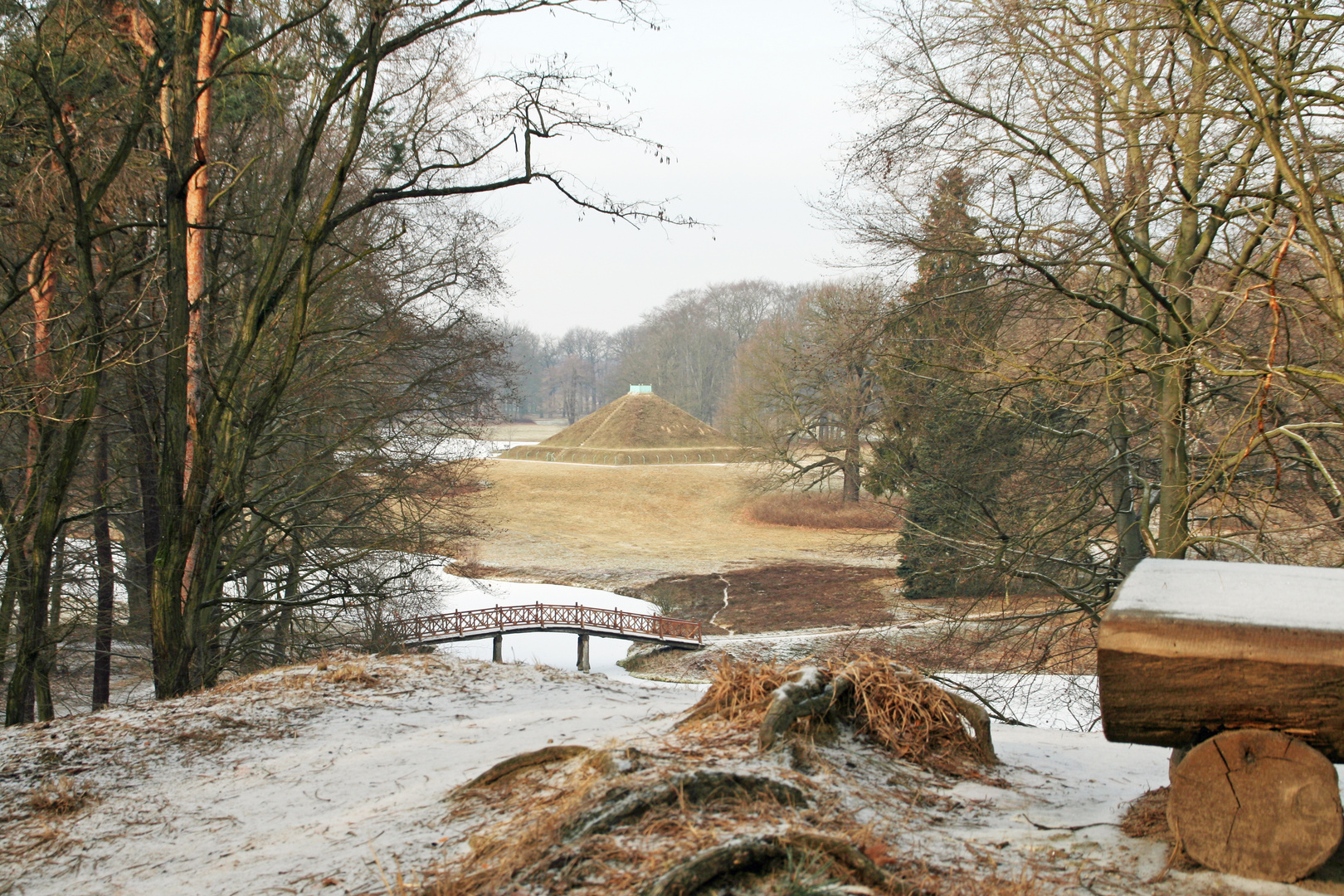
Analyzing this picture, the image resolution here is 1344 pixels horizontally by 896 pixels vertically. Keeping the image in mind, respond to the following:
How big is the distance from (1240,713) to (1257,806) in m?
0.30

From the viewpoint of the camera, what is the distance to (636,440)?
66.4m

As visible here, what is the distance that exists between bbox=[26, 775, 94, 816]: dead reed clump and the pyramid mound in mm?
57366

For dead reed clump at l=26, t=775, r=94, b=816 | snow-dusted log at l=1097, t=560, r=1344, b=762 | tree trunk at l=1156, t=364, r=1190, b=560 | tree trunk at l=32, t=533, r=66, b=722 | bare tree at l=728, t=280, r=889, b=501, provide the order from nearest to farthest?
snow-dusted log at l=1097, t=560, r=1344, b=762, dead reed clump at l=26, t=775, r=94, b=816, tree trunk at l=1156, t=364, r=1190, b=560, tree trunk at l=32, t=533, r=66, b=722, bare tree at l=728, t=280, r=889, b=501

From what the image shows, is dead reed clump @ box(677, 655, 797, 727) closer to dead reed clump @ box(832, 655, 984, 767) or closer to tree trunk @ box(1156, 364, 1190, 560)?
dead reed clump @ box(832, 655, 984, 767)

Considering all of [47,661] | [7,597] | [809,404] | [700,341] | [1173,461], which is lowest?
[47,661]

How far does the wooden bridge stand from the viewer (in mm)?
21875

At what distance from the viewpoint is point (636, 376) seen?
92.1m

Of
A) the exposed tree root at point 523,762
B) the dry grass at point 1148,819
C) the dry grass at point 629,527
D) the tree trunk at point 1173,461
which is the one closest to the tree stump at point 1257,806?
the dry grass at point 1148,819

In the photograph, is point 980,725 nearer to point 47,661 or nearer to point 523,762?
point 523,762

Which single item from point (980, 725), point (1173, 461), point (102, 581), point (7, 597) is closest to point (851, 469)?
point (102, 581)

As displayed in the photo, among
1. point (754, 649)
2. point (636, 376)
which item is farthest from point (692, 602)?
point (636, 376)

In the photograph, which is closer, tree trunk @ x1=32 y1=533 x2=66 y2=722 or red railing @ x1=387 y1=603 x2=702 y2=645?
tree trunk @ x1=32 y1=533 x2=66 y2=722

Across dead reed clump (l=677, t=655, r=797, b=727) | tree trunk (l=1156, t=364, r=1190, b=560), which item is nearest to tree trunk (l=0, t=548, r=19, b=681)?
dead reed clump (l=677, t=655, r=797, b=727)

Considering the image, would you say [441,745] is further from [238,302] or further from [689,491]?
[689,491]
